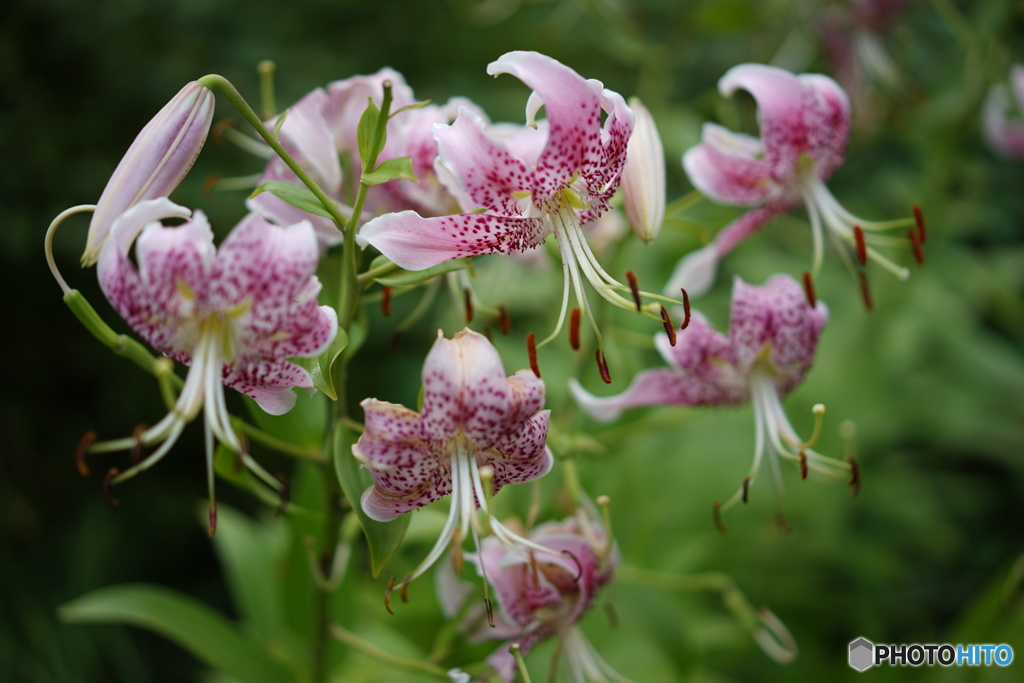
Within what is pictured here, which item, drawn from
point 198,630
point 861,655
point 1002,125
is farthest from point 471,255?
point 1002,125

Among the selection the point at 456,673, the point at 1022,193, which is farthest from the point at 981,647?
the point at 1022,193

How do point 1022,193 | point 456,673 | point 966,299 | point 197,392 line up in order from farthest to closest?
point 1022,193, point 966,299, point 456,673, point 197,392

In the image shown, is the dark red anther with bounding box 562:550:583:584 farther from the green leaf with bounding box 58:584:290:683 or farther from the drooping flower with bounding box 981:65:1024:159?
the drooping flower with bounding box 981:65:1024:159

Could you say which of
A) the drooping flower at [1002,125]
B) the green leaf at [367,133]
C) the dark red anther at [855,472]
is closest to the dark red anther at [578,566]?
the dark red anther at [855,472]

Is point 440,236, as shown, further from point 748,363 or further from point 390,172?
point 748,363

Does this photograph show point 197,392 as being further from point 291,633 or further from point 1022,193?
point 1022,193

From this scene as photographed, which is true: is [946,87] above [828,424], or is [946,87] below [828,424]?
above
